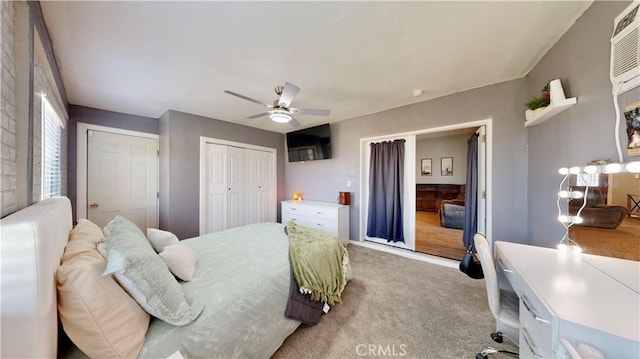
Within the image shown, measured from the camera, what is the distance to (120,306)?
95cm

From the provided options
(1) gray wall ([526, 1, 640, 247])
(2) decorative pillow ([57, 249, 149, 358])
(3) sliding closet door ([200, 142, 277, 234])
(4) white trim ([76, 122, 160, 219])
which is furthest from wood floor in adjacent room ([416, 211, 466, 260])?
(4) white trim ([76, 122, 160, 219])

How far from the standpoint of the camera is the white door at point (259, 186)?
171 inches

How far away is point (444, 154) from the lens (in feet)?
21.5

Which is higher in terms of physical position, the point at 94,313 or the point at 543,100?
the point at 543,100

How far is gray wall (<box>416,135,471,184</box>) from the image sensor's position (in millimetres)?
6223

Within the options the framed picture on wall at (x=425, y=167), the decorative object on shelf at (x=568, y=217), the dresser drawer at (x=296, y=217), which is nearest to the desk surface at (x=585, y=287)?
the decorative object on shelf at (x=568, y=217)

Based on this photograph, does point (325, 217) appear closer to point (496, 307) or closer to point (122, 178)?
point (496, 307)

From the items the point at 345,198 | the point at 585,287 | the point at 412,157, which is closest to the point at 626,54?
the point at 585,287

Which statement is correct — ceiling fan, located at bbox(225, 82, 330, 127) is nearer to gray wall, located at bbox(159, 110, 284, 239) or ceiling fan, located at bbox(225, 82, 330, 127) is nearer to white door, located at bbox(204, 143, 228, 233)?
gray wall, located at bbox(159, 110, 284, 239)

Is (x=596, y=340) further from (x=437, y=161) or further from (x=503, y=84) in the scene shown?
(x=437, y=161)

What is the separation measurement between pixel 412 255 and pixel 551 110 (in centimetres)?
233

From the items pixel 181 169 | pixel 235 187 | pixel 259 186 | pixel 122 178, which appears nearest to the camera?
pixel 122 178

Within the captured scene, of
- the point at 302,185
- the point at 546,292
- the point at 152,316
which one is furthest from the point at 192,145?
the point at 546,292

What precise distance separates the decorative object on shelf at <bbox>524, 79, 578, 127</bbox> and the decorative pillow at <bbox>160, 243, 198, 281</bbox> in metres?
3.02
